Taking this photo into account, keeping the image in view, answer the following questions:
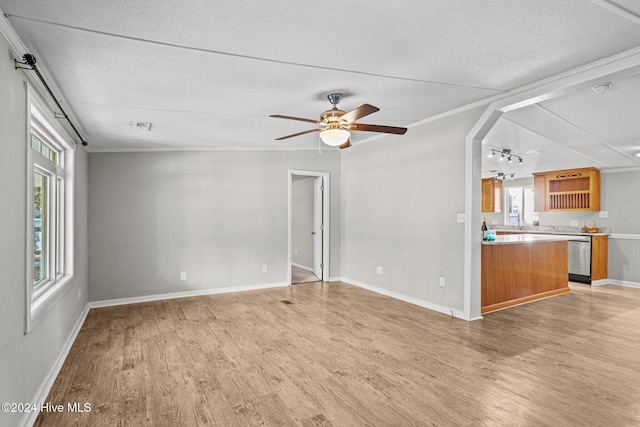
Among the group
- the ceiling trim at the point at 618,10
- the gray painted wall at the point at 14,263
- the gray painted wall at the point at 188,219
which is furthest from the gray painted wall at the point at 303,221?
the ceiling trim at the point at 618,10

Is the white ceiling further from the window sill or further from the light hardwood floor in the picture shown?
the light hardwood floor

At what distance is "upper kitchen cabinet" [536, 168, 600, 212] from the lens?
6922 millimetres

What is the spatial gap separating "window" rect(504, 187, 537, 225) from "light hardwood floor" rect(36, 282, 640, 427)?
4.17m

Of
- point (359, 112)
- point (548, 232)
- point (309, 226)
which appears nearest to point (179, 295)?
point (309, 226)

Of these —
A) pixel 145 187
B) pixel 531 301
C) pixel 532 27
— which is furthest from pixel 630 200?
pixel 145 187

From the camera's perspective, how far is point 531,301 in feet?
16.7

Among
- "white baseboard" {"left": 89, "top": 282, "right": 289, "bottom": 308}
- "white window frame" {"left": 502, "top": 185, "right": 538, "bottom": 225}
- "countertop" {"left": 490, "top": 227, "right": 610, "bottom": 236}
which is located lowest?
"white baseboard" {"left": 89, "top": 282, "right": 289, "bottom": 308}

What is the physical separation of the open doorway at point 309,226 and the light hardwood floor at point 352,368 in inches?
77.0

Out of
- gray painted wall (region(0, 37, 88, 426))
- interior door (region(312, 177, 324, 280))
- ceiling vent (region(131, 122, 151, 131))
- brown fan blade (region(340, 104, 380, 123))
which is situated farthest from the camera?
interior door (region(312, 177, 324, 280))

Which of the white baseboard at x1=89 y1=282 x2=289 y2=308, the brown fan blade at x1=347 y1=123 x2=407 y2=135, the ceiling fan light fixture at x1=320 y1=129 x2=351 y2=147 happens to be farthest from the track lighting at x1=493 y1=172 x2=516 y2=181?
the ceiling fan light fixture at x1=320 y1=129 x2=351 y2=147

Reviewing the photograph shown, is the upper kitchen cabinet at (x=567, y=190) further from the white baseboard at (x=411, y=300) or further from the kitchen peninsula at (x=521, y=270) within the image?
the white baseboard at (x=411, y=300)

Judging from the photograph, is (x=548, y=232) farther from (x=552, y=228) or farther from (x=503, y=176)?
(x=503, y=176)

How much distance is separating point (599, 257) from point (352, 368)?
6.07 metres

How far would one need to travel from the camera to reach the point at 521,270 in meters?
4.98
